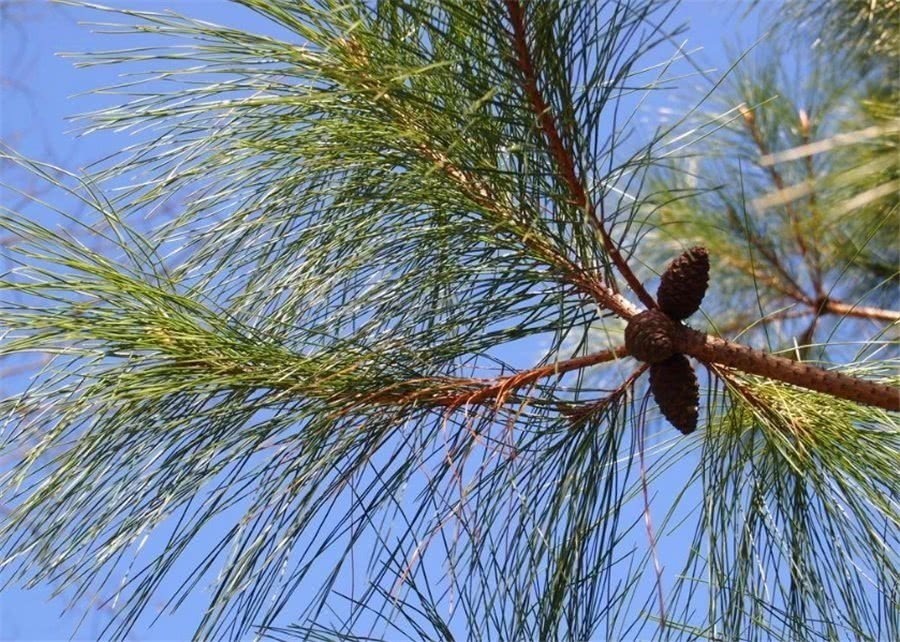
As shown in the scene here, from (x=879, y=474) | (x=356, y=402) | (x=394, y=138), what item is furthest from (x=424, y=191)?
(x=879, y=474)

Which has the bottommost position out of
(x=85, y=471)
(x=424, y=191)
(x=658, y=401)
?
(x=85, y=471)

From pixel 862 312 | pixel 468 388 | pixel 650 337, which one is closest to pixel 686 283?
pixel 650 337

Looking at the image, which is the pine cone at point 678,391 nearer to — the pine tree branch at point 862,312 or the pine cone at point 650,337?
the pine cone at point 650,337

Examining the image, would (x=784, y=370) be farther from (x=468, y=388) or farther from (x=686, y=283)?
(x=468, y=388)

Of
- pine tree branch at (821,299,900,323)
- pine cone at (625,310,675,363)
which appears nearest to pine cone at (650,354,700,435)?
pine cone at (625,310,675,363)

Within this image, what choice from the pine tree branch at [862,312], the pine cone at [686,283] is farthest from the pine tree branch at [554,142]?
the pine tree branch at [862,312]

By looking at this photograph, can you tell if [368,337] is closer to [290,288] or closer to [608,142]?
[290,288]
